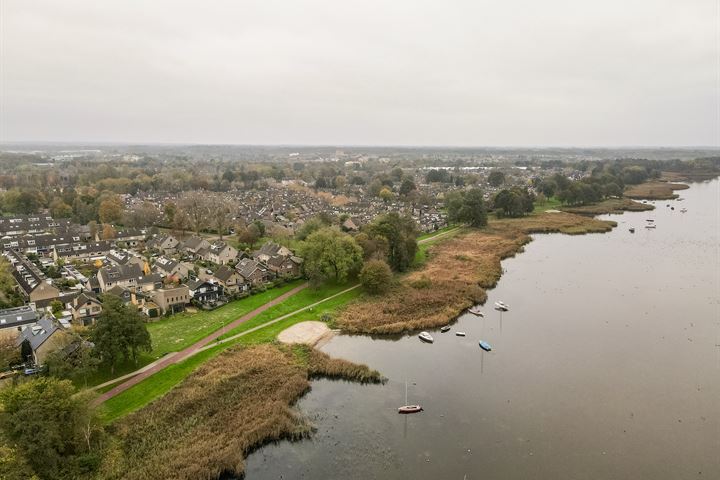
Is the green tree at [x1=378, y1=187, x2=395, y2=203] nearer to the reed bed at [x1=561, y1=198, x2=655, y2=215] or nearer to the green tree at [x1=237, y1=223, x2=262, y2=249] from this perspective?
the reed bed at [x1=561, y1=198, x2=655, y2=215]

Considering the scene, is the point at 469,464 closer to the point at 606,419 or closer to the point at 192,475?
the point at 606,419

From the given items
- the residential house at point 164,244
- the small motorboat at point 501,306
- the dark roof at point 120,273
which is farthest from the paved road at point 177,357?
the residential house at point 164,244

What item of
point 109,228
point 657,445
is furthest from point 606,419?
point 109,228

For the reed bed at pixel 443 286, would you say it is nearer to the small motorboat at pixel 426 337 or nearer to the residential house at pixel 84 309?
the small motorboat at pixel 426 337

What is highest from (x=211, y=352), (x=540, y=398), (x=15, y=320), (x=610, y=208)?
(x=610, y=208)

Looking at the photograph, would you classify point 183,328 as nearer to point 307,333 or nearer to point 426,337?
point 307,333

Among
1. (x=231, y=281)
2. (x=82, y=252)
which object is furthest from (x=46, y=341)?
(x=82, y=252)

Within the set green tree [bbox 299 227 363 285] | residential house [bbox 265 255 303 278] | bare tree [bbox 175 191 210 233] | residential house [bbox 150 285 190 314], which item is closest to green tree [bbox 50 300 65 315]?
residential house [bbox 150 285 190 314]
